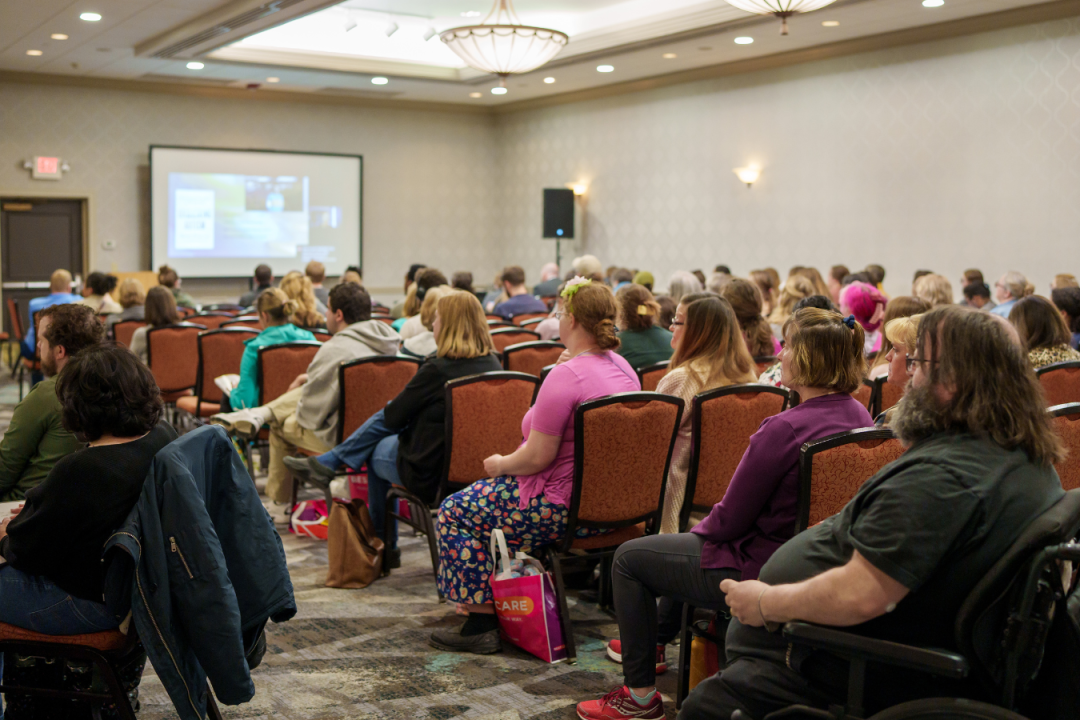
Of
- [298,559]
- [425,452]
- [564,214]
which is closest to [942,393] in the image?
[425,452]

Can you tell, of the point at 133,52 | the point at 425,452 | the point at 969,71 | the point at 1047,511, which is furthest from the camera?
the point at 133,52

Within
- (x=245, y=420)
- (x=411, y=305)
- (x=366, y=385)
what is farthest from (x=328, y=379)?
(x=411, y=305)

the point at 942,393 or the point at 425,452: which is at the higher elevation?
the point at 942,393

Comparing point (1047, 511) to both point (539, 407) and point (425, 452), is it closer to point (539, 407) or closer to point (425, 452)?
point (539, 407)

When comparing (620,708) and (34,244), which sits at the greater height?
(34,244)

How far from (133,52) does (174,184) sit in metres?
2.67

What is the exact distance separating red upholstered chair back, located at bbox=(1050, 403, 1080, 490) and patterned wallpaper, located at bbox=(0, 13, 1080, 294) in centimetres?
721

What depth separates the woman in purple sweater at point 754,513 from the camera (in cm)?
227

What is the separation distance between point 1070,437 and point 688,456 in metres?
1.26

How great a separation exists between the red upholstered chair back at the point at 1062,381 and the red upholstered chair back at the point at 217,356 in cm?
448

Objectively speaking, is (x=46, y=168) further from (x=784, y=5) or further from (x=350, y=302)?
(x=784, y=5)

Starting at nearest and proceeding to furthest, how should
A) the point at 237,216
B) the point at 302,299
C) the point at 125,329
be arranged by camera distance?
the point at 302,299 → the point at 125,329 → the point at 237,216

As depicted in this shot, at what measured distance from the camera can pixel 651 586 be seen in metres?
2.48

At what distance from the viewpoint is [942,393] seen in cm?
167
